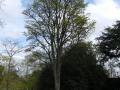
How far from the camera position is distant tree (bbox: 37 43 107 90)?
144 feet

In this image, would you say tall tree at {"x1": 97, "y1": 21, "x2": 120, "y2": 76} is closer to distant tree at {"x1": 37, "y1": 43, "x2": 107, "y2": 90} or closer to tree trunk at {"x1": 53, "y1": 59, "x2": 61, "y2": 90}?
distant tree at {"x1": 37, "y1": 43, "x2": 107, "y2": 90}

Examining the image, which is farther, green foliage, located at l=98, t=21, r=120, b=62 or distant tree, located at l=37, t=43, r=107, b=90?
green foliage, located at l=98, t=21, r=120, b=62

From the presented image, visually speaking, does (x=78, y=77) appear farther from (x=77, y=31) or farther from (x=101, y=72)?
(x=77, y=31)

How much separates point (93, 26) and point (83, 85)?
30.9 ft

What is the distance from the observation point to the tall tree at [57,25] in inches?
1780

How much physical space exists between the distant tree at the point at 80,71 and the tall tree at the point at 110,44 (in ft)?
17.7

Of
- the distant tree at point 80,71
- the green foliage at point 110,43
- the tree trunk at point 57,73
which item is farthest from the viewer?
the green foliage at point 110,43

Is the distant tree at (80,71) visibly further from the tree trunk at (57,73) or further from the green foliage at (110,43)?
the green foliage at (110,43)

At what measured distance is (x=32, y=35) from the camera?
46.9 meters

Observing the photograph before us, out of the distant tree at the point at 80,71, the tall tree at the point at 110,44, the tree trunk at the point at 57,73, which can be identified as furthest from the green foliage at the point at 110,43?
the tree trunk at the point at 57,73

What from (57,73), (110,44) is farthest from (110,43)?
(57,73)

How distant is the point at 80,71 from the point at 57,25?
765 centimetres

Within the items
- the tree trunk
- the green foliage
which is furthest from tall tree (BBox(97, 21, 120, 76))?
the tree trunk

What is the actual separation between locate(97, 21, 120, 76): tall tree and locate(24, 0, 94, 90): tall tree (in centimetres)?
629
